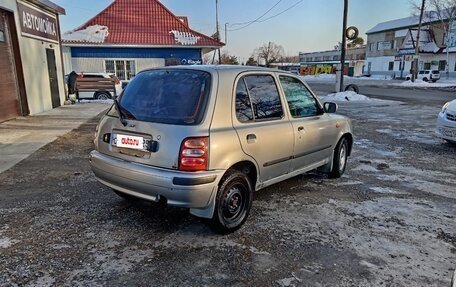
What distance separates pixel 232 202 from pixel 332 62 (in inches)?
3047

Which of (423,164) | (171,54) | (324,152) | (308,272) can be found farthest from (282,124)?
(171,54)

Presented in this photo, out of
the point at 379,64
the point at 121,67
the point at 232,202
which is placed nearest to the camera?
the point at 232,202

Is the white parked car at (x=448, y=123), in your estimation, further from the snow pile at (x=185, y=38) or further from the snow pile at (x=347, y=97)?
the snow pile at (x=185, y=38)

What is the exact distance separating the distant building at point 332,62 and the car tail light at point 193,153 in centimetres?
5222

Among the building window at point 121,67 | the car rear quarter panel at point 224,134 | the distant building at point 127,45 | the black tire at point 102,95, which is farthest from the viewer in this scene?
the building window at point 121,67

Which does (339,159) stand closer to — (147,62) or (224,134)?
(224,134)

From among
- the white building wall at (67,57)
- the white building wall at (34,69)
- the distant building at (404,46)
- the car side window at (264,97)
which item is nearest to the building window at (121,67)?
the white building wall at (67,57)

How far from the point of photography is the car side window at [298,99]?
4.27 meters

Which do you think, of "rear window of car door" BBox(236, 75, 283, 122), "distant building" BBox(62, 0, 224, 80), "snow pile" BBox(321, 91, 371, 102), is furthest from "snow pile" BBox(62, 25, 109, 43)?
"rear window of car door" BBox(236, 75, 283, 122)

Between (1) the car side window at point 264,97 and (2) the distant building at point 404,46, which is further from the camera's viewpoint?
(2) the distant building at point 404,46

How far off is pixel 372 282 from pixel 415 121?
1033 centimetres

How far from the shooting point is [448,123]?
738cm

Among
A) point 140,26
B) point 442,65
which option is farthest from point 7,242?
point 442,65

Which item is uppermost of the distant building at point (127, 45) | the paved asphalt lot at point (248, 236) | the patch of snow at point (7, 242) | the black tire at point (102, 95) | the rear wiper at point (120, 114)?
the distant building at point (127, 45)
